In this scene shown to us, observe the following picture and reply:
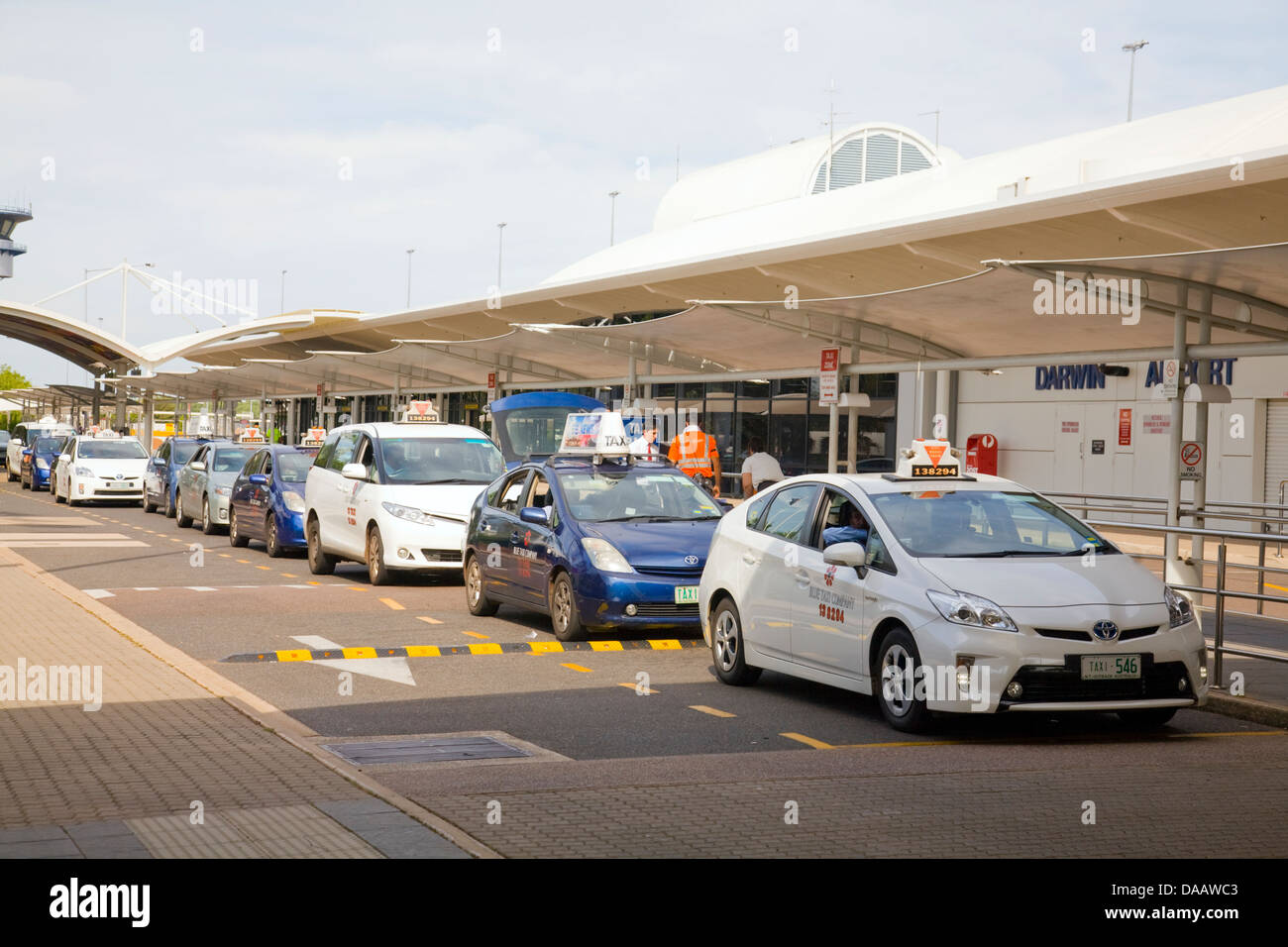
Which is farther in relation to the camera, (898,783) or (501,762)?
(501,762)

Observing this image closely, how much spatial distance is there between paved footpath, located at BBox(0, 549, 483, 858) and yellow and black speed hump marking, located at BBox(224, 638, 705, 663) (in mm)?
1112

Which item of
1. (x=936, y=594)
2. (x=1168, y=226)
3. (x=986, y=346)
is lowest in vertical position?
(x=936, y=594)

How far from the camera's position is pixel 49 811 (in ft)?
20.8

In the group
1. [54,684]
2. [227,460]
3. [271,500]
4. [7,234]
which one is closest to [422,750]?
[54,684]

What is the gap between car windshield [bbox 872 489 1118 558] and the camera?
951 centimetres

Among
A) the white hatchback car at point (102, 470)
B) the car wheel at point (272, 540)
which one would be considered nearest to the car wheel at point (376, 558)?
the car wheel at point (272, 540)

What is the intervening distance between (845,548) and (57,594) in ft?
29.4

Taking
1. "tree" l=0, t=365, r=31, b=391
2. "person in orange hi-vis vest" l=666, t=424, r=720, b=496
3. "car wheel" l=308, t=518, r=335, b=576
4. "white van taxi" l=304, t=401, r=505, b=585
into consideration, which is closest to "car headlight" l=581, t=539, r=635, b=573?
"white van taxi" l=304, t=401, r=505, b=585

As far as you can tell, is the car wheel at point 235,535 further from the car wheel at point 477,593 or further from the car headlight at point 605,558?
the car headlight at point 605,558

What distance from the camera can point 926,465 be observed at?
1044 cm

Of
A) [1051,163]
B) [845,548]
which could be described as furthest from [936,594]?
[1051,163]

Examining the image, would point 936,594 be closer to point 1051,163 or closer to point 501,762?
point 501,762

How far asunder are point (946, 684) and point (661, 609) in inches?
174

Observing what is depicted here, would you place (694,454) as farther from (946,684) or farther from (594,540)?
(946,684)
